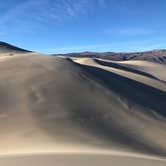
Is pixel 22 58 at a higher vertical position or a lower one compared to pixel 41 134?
higher

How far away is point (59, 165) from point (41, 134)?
16.8 feet

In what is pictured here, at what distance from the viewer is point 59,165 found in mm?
8906

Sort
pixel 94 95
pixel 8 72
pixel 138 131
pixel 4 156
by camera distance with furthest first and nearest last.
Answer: pixel 8 72 < pixel 94 95 < pixel 138 131 < pixel 4 156

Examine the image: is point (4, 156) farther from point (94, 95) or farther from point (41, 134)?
point (94, 95)

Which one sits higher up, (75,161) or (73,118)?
(75,161)

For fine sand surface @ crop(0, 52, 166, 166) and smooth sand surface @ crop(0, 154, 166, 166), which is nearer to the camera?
smooth sand surface @ crop(0, 154, 166, 166)

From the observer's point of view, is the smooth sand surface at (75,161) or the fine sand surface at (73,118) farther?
the fine sand surface at (73,118)

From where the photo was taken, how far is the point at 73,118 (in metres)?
16.0

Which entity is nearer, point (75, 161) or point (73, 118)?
point (75, 161)

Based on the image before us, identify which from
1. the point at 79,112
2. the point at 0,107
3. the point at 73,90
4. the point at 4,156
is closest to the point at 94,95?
the point at 73,90

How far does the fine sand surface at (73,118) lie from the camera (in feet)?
34.1

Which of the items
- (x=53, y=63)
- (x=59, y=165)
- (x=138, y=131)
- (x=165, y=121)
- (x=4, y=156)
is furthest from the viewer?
(x=53, y=63)

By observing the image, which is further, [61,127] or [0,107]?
[0,107]

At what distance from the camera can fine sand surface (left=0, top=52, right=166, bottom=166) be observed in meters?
10.4
